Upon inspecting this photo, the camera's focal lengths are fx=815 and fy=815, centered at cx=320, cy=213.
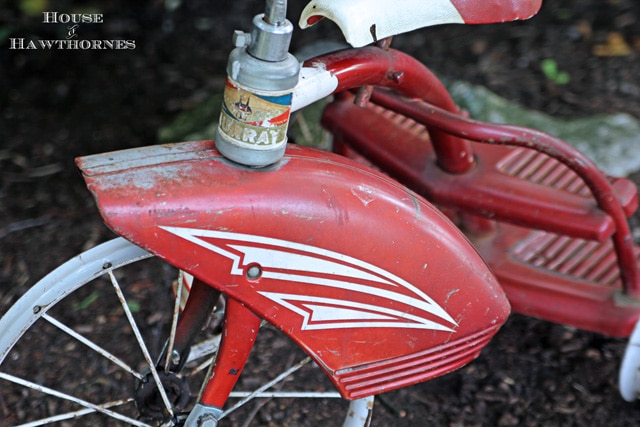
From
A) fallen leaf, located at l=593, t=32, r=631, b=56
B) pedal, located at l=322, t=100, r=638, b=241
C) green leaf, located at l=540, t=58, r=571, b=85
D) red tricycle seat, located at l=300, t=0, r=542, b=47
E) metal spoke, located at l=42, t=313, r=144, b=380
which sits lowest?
green leaf, located at l=540, t=58, r=571, b=85

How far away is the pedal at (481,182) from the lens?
162 cm

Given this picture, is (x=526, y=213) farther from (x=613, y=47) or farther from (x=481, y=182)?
(x=613, y=47)

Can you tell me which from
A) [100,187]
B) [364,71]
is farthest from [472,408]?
[100,187]

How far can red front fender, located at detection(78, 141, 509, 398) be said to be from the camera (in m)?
1.08

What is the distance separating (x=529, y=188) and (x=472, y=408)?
0.50m

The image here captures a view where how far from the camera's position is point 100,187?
1.05 meters

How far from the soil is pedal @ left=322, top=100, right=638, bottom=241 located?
1.34 feet

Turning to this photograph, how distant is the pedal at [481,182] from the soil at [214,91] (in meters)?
0.41

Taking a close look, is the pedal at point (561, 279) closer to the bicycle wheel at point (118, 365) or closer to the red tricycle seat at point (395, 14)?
the bicycle wheel at point (118, 365)

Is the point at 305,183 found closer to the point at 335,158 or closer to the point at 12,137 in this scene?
the point at 335,158

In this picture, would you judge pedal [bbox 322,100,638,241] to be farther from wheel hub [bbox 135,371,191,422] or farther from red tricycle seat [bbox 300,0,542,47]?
wheel hub [bbox 135,371,191,422]

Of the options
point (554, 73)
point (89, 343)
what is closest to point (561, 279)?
point (89, 343)

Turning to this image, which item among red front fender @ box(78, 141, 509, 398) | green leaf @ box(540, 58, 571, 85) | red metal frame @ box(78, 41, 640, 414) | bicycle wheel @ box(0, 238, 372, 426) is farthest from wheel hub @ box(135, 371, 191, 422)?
green leaf @ box(540, 58, 571, 85)

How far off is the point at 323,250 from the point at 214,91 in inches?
64.1
